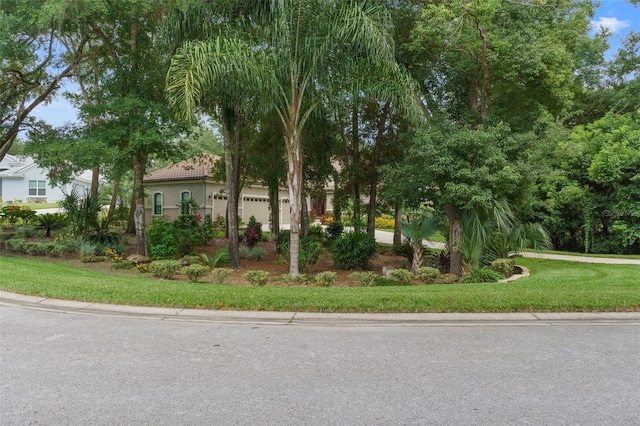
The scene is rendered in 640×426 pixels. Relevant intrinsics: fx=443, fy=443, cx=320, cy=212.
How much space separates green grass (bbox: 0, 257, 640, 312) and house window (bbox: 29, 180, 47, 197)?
40.8 m

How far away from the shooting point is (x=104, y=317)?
6.91m

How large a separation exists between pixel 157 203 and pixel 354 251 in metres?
19.4

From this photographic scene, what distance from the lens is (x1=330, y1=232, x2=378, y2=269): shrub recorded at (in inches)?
555

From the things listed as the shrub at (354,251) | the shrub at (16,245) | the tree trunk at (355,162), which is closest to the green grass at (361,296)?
the shrub at (354,251)

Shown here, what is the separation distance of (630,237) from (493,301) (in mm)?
13516

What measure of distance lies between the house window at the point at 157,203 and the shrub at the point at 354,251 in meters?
18.4

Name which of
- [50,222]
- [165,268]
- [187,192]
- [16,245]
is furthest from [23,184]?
[165,268]

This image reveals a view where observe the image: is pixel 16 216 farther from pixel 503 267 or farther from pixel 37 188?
pixel 37 188

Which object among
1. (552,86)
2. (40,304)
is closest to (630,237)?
(552,86)

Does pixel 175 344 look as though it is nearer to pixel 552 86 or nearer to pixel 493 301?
pixel 493 301

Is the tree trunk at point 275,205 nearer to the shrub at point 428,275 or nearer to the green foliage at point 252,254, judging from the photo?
the green foliage at point 252,254

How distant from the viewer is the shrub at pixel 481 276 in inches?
425

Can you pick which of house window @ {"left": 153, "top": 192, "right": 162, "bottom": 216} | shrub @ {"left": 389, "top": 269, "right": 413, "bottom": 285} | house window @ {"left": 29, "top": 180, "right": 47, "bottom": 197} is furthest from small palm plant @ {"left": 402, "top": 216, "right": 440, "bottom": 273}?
house window @ {"left": 29, "top": 180, "right": 47, "bottom": 197}

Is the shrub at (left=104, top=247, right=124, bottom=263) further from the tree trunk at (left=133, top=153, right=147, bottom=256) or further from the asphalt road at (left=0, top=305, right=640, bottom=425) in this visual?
the asphalt road at (left=0, top=305, right=640, bottom=425)
